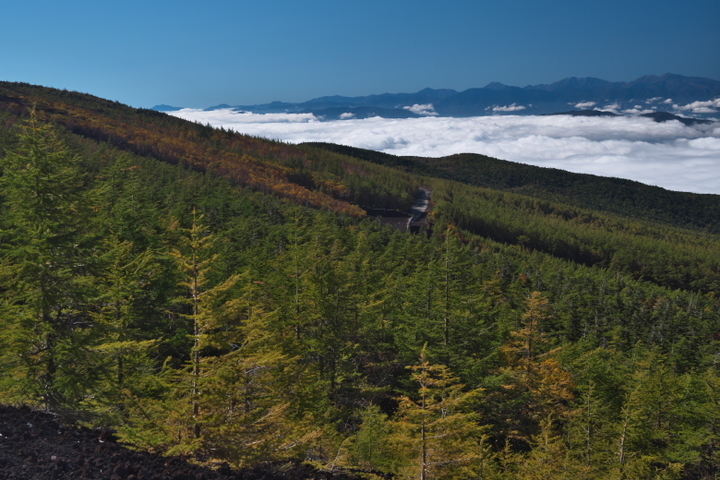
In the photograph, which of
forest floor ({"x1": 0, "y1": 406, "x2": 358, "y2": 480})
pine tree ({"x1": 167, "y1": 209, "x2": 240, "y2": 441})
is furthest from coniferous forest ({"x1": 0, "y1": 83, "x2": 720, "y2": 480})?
forest floor ({"x1": 0, "y1": 406, "x2": 358, "y2": 480})

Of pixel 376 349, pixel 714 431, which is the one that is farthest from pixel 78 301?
pixel 714 431

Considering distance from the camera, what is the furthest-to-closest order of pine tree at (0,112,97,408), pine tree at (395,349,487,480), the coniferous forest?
pine tree at (0,112,97,408) < the coniferous forest < pine tree at (395,349,487,480)

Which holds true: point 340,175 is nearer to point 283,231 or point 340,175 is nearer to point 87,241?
point 283,231

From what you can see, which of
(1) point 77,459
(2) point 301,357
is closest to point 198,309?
(1) point 77,459

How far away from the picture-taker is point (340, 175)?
139625 millimetres

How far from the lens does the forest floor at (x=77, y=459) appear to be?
302 inches

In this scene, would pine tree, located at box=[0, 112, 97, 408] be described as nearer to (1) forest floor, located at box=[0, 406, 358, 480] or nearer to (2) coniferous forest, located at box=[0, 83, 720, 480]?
(2) coniferous forest, located at box=[0, 83, 720, 480]

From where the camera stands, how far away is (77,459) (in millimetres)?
8148

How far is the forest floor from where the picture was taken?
25.2ft

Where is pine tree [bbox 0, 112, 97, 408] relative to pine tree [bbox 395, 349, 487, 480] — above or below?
above

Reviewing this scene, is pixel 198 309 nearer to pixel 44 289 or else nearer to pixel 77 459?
pixel 77 459

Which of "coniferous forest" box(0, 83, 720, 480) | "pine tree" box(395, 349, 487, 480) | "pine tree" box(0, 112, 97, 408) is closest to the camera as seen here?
"pine tree" box(395, 349, 487, 480)

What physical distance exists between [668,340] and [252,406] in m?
46.6

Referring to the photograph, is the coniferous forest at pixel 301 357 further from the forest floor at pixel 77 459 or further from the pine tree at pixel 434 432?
the forest floor at pixel 77 459
